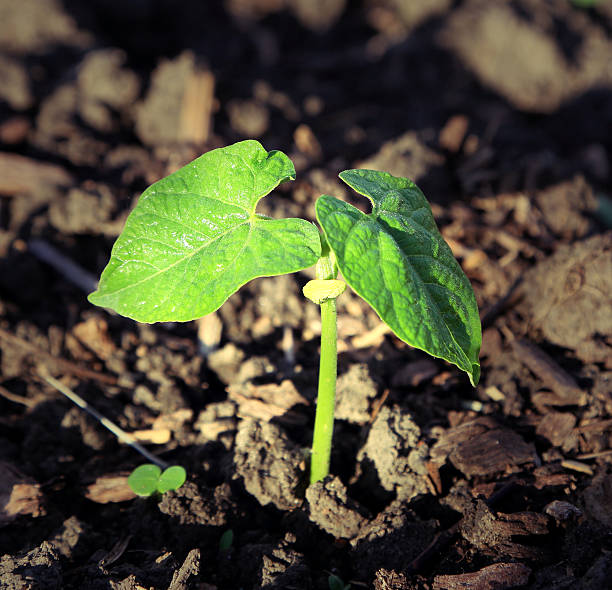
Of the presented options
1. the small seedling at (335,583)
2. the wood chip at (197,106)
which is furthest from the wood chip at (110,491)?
the wood chip at (197,106)

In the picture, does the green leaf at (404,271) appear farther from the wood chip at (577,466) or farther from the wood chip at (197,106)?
the wood chip at (197,106)

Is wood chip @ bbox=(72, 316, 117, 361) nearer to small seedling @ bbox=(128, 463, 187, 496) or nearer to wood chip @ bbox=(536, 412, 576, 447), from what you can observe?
small seedling @ bbox=(128, 463, 187, 496)

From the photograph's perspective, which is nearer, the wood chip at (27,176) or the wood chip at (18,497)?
the wood chip at (18,497)

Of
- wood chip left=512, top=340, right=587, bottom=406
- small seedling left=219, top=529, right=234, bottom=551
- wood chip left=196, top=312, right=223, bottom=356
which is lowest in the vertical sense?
wood chip left=196, top=312, right=223, bottom=356

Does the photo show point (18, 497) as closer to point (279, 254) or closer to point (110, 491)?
A: point (110, 491)

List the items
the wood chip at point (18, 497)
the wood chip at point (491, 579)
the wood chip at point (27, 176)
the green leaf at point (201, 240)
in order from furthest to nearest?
the wood chip at point (27, 176)
the wood chip at point (18, 497)
the wood chip at point (491, 579)
the green leaf at point (201, 240)

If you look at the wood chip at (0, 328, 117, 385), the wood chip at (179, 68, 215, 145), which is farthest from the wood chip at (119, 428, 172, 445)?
the wood chip at (179, 68, 215, 145)
